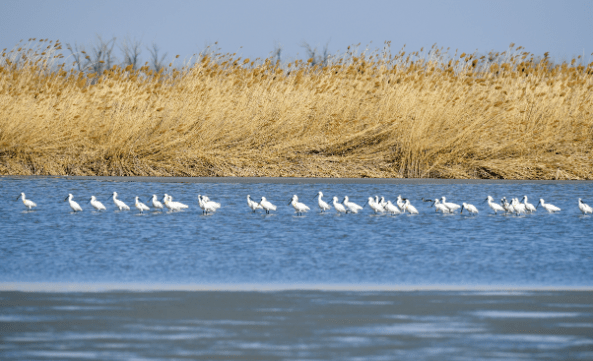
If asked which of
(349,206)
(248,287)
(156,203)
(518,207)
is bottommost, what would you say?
(248,287)

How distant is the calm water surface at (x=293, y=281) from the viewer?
13.1 feet

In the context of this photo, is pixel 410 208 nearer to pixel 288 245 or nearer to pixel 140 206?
pixel 288 245

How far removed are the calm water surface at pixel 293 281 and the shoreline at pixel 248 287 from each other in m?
0.08

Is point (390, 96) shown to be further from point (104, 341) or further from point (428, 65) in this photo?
point (104, 341)

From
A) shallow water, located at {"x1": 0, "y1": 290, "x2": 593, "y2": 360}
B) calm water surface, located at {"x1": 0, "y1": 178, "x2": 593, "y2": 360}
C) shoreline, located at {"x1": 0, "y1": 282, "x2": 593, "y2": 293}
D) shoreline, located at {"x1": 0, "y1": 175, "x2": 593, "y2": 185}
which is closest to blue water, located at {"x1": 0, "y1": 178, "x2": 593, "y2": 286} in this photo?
calm water surface, located at {"x1": 0, "y1": 178, "x2": 593, "y2": 360}

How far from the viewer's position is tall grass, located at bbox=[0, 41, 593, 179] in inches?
585

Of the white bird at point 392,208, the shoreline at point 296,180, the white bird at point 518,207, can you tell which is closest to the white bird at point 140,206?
the white bird at point 392,208

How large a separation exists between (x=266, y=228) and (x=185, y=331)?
4.66 metres

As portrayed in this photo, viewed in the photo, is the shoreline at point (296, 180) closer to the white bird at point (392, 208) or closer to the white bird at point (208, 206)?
the white bird at point (208, 206)

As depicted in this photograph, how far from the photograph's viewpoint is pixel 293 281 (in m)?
5.88

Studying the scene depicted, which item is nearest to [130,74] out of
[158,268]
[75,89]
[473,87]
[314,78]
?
[75,89]

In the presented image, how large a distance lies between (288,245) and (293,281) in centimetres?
181

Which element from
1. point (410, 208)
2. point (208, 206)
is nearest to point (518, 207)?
point (410, 208)

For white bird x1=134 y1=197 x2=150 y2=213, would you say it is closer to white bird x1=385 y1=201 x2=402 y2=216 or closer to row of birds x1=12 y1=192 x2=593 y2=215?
row of birds x1=12 y1=192 x2=593 y2=215
